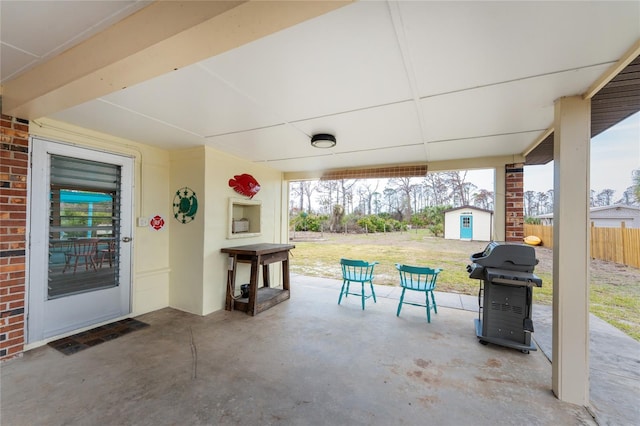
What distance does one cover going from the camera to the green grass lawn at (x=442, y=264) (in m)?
4.27

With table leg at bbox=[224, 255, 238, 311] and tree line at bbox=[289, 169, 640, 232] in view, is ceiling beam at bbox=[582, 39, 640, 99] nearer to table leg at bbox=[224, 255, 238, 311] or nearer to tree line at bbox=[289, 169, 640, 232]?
table leg at bbox=[224, 255, 238, 311]

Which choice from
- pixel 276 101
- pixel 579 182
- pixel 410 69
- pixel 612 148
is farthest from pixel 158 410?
pixel 612 148

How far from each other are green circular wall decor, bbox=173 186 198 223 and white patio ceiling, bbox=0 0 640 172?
2.93ft

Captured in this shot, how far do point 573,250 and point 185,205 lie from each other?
4.45m

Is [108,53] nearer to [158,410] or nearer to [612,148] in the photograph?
[158,410]

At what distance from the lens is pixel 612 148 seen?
3719mm

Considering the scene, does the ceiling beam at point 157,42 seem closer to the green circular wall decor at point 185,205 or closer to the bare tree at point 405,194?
the green circular wall decor at point 185,205

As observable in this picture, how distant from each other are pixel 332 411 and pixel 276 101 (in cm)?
251

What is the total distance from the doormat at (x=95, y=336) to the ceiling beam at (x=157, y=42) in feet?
8.06

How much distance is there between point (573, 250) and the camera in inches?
77.4

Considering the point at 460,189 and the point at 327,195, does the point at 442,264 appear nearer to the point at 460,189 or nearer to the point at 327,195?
the point at 460,189

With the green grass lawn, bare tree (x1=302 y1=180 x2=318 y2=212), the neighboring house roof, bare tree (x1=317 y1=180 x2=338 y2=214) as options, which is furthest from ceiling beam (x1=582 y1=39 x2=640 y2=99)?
bare tree (x1=302 y1=180 x2=318 y2=212)

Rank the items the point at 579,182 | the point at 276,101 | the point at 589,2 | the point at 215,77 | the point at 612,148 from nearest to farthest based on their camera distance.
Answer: the point at 589,2
the point at 215,77
the point at 579,182
the point at 276,101
the point at 612,148

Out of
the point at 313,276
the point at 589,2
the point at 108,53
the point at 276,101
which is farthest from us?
the point at 313,276
